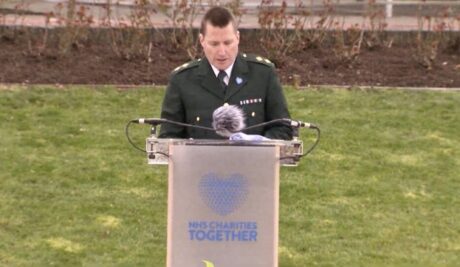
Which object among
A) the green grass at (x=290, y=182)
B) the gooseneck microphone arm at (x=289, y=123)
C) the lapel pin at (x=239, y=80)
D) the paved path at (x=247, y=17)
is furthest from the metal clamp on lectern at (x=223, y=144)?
the paved path at (x=247, y=17)

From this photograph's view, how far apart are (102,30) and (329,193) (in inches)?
185

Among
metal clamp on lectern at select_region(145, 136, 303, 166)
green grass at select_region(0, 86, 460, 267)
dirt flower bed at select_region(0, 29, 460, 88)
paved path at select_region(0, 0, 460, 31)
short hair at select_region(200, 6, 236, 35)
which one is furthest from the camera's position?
paved path at select_region(0, 0, 460, 31)

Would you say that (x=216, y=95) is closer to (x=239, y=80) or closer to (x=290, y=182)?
(x=239, y=80)

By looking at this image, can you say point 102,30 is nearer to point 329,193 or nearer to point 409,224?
point 329,193

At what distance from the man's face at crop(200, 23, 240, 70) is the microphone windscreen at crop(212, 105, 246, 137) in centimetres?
43

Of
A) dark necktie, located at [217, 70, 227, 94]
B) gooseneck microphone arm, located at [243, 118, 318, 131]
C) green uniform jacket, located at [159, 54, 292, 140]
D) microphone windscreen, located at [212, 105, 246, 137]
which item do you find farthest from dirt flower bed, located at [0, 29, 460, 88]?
microphone windscreen, located at [212, 105, 246, 137]

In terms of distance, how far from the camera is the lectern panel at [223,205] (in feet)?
12.3

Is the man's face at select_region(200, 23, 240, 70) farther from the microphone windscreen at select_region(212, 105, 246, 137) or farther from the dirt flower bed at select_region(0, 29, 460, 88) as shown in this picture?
the dirt flower bed at select_region(0, 29, 460, 88)

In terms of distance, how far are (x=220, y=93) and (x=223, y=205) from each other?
77cm

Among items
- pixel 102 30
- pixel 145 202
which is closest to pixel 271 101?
pixel 145 202

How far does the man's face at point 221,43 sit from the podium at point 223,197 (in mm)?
559

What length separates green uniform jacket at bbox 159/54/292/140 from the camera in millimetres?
4375

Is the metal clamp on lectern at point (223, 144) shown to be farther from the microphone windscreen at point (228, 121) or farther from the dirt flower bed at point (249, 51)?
the dirt flower bed at point (249, 51)

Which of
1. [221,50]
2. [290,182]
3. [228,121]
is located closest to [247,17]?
[290,182]
